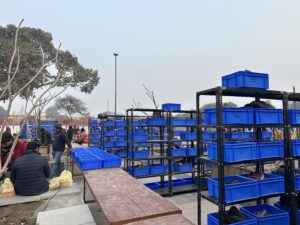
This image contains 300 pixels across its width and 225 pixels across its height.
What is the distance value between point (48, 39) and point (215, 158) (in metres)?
18.7

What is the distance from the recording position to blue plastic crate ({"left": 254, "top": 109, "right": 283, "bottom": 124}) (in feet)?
12.8

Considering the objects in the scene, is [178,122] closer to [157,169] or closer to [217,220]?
[157,169]

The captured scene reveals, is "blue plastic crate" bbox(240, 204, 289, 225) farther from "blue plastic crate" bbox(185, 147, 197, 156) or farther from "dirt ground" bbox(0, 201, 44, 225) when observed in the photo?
"dirt ground" bbox(0, 201, 44, 225)

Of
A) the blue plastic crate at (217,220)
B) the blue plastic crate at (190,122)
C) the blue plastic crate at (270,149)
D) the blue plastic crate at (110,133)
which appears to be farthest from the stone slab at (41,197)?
the blue plastic crate at (270,149)

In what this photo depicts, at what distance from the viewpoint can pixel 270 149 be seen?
4.02m

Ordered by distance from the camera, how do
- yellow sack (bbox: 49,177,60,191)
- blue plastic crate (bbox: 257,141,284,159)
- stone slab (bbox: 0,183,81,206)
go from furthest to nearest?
1. yellow sack (bbox: 49,177,60,191)
2. stone slab (bbox: 0,183,81,206)
3. blue plastic crate (bbox: 257,141,284,159)

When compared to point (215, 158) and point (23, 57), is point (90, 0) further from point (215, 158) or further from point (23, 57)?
point (23, 57)

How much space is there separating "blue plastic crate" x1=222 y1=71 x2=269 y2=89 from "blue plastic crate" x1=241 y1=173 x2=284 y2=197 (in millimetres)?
1516

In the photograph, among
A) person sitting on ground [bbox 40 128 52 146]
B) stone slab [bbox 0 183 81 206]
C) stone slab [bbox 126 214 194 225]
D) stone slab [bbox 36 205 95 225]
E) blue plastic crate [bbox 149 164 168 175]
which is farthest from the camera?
person sitting on ground [bbox 40 128 52 146]

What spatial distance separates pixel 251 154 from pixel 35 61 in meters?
15.2

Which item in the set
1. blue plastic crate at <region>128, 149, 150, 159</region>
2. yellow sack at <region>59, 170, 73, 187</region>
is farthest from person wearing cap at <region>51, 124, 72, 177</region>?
blue plastic crate at <region>128, 149, 150, 159</region>

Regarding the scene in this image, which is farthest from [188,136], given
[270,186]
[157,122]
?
[270,186]

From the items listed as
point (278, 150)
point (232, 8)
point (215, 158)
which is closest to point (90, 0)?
point (232, 8)

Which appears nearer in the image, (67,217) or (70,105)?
(67,217)
